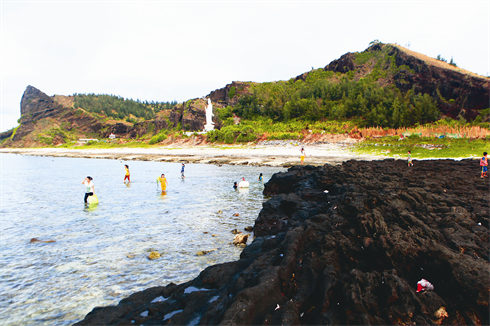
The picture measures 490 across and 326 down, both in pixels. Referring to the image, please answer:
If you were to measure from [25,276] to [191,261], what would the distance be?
173 inches

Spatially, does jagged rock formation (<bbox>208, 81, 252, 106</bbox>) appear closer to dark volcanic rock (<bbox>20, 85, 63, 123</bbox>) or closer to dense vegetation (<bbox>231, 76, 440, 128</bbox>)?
dense vegetation (<bbox>231, 76, 440, 128</bbox>)

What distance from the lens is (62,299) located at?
20.0 feet

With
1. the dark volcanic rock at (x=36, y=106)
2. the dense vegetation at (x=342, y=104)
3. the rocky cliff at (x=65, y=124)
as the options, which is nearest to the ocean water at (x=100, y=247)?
the dense vegetation at (x=342, y=104)

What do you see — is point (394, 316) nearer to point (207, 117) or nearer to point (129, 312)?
point (129, 312)

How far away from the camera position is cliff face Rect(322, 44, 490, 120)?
5344cm

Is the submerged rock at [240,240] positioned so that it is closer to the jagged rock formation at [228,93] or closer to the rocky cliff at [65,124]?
the rocky cliff at [65,124]

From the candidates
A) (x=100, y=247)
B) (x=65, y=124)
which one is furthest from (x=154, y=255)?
(x=65, y=124)

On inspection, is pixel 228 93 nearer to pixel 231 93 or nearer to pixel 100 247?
pixel 231 93

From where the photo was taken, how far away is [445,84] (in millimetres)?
60688

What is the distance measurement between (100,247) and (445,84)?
7531 cm

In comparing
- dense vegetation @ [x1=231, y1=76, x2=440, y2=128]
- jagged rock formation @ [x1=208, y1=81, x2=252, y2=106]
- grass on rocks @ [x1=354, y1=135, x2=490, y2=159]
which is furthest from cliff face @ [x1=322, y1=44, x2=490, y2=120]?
jagged rock formation @ [x1=208, y1=81, x2=252, y2=106]

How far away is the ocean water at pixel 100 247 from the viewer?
242 inches

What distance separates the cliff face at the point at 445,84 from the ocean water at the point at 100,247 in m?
59.0

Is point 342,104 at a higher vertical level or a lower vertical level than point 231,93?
lower
